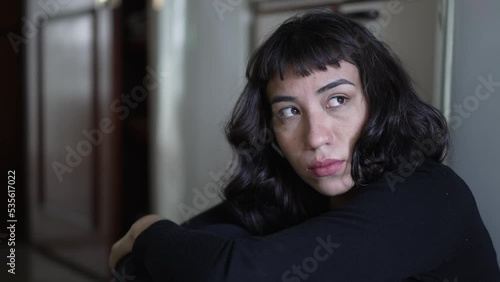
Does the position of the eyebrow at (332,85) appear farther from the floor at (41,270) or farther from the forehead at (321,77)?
the floor at (41,270)

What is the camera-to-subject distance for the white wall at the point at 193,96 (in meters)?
1.56

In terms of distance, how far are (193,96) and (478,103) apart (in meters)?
0.99

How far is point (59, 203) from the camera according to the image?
2.09 metres

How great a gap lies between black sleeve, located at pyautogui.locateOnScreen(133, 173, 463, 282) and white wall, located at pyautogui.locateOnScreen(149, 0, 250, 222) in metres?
0.84

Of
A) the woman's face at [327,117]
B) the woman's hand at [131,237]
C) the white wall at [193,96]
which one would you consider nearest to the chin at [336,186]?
the woman's face at [327,117]

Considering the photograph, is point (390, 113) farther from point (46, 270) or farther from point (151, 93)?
Result: point (46, 270)

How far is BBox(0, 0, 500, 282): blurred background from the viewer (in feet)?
4.89

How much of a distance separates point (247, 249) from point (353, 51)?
34 cm

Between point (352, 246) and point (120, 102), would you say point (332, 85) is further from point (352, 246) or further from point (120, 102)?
point (120, 102)

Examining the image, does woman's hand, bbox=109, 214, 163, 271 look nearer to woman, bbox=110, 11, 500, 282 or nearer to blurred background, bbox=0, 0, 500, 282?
woman, bbox=110, 11, 500, 282

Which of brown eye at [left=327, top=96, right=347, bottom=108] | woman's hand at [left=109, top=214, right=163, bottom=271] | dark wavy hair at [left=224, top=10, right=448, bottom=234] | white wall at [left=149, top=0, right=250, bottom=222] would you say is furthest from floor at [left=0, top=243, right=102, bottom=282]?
brown eye at [left=327, top=96, right=347, bottom=108]

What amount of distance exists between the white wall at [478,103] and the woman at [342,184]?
1.9 inches

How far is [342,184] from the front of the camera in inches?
32.9

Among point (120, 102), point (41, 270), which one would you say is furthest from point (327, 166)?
point (41, 270)
